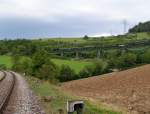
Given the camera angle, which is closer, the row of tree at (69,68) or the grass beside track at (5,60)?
the row of tree at (69,68)

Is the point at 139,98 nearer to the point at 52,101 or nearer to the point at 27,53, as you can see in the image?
the point at 52,101

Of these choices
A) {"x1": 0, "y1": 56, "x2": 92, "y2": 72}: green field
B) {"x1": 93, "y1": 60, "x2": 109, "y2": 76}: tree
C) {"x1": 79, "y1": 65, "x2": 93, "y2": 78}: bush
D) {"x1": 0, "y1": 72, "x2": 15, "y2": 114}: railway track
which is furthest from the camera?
{"x1": 0, "y1": 56, "x2": 92, "y2": 72}: green field

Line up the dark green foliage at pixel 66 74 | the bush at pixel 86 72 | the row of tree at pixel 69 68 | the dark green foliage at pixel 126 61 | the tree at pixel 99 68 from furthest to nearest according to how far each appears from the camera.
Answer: the dark green foliage at pixel 126 61
the tree at pixel 99 68
the bush at pixel 86 72
the dark green foliage at pixel 66 74
the row of tree at pixel 69 68

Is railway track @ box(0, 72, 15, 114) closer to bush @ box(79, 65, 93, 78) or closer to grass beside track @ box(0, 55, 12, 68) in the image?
bush @ box(79, 65, 93, 78)

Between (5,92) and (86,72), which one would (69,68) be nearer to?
(86,72)

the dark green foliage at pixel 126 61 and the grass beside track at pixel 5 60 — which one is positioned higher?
the dark green foliage at pixel 126 61

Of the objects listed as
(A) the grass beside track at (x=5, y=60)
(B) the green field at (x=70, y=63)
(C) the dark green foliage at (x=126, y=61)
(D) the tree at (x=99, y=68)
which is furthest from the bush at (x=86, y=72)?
(A) the grass beside track at (x=5, y=60)

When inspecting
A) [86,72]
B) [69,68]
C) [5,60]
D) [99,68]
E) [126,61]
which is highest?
[126,61]

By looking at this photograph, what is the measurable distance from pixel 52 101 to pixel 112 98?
9137mm

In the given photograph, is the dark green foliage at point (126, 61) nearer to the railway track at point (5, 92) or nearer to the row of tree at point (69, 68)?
the row of tree at point (69, 68)

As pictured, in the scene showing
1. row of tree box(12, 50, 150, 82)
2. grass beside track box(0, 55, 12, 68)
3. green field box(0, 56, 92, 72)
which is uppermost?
row of tree box(12, 50, 150, 82)

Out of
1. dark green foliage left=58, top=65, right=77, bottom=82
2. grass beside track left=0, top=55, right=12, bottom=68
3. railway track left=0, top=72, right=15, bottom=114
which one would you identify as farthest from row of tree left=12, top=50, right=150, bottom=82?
railway track left=0, top=72, right=15, bottom=114

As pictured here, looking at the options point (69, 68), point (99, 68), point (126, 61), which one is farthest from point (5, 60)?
point (126, 61)

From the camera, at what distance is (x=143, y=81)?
49.7 metres
